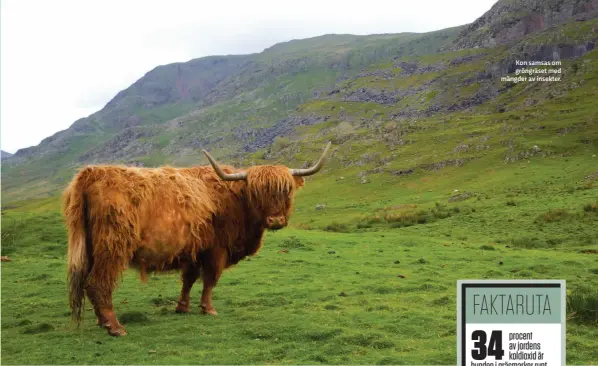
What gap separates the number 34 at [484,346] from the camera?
639cm

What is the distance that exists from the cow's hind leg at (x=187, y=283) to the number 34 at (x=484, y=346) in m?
6.91

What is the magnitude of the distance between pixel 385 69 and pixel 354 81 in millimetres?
11265

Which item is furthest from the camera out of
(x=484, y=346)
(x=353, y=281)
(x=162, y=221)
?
(x=353, y=281)

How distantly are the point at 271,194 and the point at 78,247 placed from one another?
3.90 meters

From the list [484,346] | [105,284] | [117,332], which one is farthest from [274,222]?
[484,346]

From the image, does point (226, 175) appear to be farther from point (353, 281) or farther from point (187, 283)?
point (353, 281)

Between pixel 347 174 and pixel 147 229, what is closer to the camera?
pixel 147 229

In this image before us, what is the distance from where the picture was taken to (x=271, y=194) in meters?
11.4

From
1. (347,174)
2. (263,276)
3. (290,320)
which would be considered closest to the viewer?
(290,320)

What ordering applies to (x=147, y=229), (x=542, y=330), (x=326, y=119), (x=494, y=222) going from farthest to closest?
(x=326, y=119) → (x=494, y=222) → (x=147, y=229) → (x=542, y=330)

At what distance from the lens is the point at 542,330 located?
21.2 ft

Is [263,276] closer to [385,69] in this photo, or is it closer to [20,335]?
[20,335]

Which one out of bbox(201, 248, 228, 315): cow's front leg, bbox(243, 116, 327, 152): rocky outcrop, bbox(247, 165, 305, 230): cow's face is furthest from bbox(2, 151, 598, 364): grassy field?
bbox(243, 116, 327, 152): rocky outcrop

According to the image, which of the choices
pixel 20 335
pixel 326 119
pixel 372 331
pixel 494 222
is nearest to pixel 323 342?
pixel 372 331
